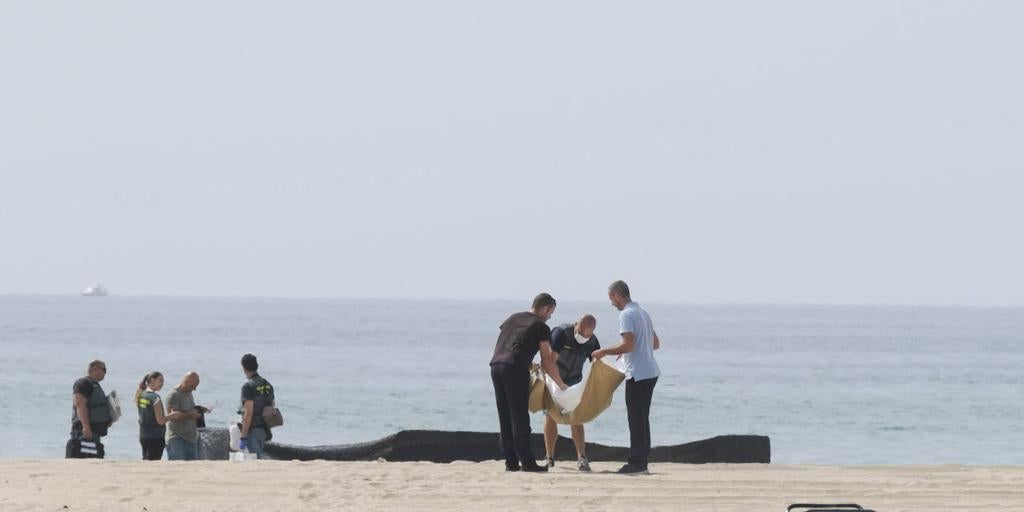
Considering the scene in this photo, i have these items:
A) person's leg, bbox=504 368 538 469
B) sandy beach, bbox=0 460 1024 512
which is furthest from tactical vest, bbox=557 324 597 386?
sandy beach, bbox=0 460 1024 512

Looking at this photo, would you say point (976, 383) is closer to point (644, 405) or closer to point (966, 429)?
point (966, 429)

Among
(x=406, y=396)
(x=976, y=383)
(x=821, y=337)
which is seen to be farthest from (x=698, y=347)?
(x=406, y=396)

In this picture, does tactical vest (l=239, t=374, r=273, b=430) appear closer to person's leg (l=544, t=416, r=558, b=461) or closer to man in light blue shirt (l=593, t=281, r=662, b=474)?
person's leg (l=544, t=416, r=558, b=461)

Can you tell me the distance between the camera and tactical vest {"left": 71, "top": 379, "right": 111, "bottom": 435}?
1479 centimetres

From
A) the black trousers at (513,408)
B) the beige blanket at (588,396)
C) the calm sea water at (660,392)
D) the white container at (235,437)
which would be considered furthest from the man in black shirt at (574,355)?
the calm sea water at (660,392)

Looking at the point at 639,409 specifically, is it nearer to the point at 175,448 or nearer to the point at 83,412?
the point at 175,448

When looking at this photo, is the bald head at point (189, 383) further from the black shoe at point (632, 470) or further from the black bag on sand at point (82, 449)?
the black shoe at point (632, 470)

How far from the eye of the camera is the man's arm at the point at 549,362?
12656mm

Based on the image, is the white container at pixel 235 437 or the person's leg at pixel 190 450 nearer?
the white container at pixel 235 437

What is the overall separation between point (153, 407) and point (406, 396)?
38.3 metres

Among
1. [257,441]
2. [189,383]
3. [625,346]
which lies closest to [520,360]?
[625,346]

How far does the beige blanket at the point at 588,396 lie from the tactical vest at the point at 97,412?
165 inches

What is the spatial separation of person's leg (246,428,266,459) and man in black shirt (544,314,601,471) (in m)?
2.91

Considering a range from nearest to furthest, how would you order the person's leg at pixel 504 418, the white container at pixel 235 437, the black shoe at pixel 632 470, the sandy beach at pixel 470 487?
the sandy beach at pixel 470 487
the person's leg at pixel 504 418
the black shoe at pixel 632 470
the white container at pixel 235 437
